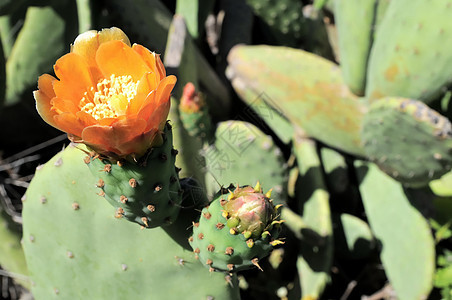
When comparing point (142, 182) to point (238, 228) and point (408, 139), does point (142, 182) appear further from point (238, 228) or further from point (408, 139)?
point (408, 139)

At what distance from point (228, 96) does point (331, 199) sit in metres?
0.72

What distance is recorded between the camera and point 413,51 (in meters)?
1.79

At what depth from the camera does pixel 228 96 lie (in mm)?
2416

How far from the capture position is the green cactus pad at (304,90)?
2088 millimetres

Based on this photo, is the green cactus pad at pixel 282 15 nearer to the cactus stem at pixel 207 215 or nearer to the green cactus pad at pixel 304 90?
the green cactus pad at pixel 304 90

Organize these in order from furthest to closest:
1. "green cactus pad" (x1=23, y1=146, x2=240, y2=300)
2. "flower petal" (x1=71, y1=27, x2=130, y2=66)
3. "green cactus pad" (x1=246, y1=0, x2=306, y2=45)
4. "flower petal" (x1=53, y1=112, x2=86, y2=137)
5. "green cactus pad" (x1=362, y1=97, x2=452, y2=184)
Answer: "green cactus pad" (x1=246, y1=0, x2=306, y2=45), "green cactus pad" (x1=362, y1=97, x2=452, y2=184), "green cactus pad" (x1=23, y1=146, x2=240, y2=300), "flower petal" (x1=71, y1=27, x2=130, y2=66), "flower petal" (x1=53, y1=112, x2=86, y2=137)

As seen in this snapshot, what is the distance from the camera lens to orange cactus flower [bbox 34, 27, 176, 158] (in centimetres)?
72

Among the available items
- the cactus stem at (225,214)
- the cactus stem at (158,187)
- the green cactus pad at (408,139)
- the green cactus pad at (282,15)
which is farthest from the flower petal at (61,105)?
the green cactus pad at (282,15)

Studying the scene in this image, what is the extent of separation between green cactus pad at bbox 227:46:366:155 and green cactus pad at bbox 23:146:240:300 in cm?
106

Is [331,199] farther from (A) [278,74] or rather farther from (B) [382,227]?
(A) [278,74]

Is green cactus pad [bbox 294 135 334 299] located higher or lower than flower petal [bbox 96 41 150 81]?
lower

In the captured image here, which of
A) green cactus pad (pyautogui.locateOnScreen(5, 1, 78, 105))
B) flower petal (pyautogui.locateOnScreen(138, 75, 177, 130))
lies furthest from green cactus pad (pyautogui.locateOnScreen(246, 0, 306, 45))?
flower petal (pyautogui.locateOnScreen(138, 75, 177, 130))

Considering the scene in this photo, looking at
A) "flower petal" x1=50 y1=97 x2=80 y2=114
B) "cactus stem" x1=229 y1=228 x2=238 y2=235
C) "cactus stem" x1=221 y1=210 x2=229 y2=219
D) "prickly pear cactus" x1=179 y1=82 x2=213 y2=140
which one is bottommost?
"prickly pear cactus" x1=179 y1=82 x2=213 y2=140

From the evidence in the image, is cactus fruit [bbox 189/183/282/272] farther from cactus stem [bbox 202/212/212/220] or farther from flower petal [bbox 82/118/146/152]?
flower petal [bbox 82/118/146/152]
